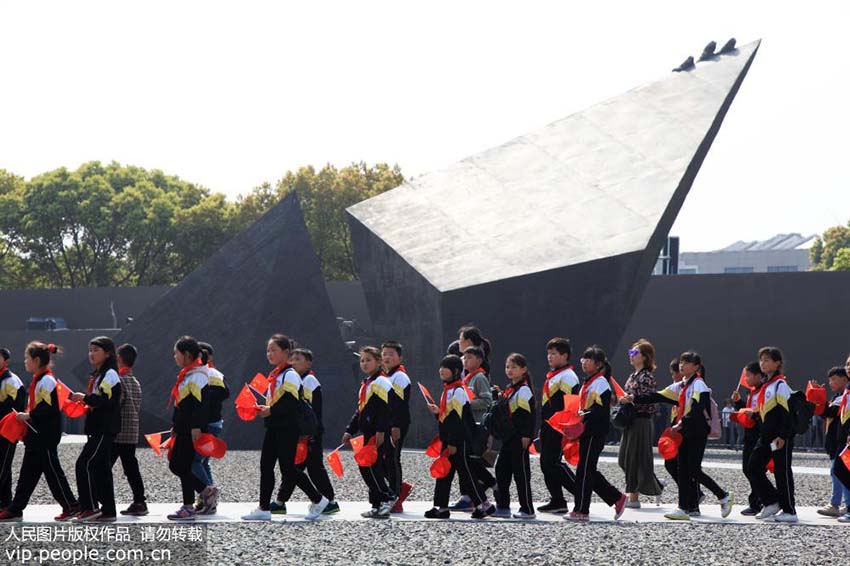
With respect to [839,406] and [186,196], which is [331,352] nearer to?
[839,406]

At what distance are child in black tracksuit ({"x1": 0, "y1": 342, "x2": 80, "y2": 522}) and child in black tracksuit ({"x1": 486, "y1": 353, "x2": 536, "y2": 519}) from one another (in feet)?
9.71

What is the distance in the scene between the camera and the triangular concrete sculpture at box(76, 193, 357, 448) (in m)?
17.1

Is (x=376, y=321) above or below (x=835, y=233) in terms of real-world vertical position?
below

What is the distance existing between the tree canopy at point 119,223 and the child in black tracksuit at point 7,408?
37.7 meters

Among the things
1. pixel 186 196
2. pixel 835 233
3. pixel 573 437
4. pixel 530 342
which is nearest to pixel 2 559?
pixel 573 437

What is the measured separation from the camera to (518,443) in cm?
861

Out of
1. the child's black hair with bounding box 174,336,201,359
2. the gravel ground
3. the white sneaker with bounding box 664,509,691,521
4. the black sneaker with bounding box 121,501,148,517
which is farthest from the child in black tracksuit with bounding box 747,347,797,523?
the black sneaker with bounding box 121,501,148,517

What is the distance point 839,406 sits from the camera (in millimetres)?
9672

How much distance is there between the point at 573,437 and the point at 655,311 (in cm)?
1825

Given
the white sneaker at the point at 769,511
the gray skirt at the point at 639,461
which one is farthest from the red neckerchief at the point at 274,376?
the white sneaker at the point at 769,511

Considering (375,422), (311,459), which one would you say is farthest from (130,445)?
(375,422)

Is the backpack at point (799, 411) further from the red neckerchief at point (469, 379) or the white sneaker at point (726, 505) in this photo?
the red neckerchief at point (469, 379)

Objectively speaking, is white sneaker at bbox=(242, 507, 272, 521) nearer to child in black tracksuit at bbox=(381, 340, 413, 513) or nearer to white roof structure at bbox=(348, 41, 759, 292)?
child in black tracksuit at bbox=(381, 340, 413, 513)

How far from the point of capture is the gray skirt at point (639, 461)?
9.38m
